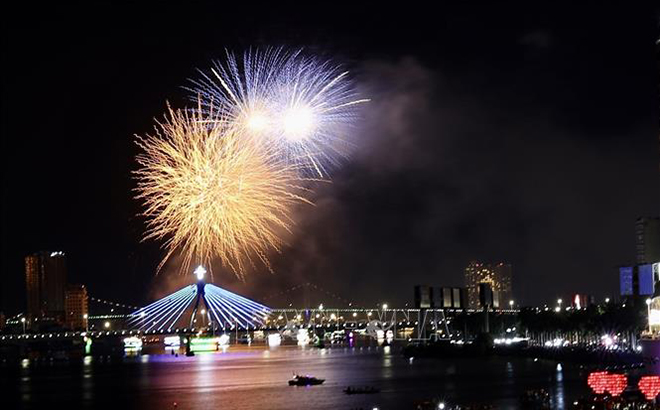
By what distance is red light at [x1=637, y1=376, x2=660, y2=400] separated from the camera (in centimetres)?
3953

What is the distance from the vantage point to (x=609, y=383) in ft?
138

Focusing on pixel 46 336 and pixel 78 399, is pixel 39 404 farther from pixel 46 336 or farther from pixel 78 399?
pixel 46 336

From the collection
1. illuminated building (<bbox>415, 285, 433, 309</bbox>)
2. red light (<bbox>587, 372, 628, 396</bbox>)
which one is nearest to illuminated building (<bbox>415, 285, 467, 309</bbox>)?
illuminated building (<bbox>415, 285, 433, 309</bbox>)

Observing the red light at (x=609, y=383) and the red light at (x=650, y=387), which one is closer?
the red light at (x=650, y=387)

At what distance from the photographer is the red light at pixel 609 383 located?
137 ft

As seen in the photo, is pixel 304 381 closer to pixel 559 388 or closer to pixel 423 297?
pixel 559 388

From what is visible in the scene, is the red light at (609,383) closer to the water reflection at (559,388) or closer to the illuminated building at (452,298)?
the water reflection at (559,388)

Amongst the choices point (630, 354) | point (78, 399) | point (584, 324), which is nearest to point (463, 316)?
point (584, 324)

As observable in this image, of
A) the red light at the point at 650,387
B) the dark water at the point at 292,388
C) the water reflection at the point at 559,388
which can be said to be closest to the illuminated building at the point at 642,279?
the dark water at the point at 292,388

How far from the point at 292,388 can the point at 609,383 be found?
31930mm

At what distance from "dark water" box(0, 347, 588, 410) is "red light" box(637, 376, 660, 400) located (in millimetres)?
10635

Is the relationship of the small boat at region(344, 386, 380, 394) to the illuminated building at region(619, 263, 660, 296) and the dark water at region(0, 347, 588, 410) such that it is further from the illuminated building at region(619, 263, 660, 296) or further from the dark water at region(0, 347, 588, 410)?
the illuminated building at region(619, 263, 660, 296)

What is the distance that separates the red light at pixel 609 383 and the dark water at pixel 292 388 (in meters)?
7.92

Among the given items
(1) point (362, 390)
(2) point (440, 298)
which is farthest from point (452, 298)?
(1) point (362, 390)
